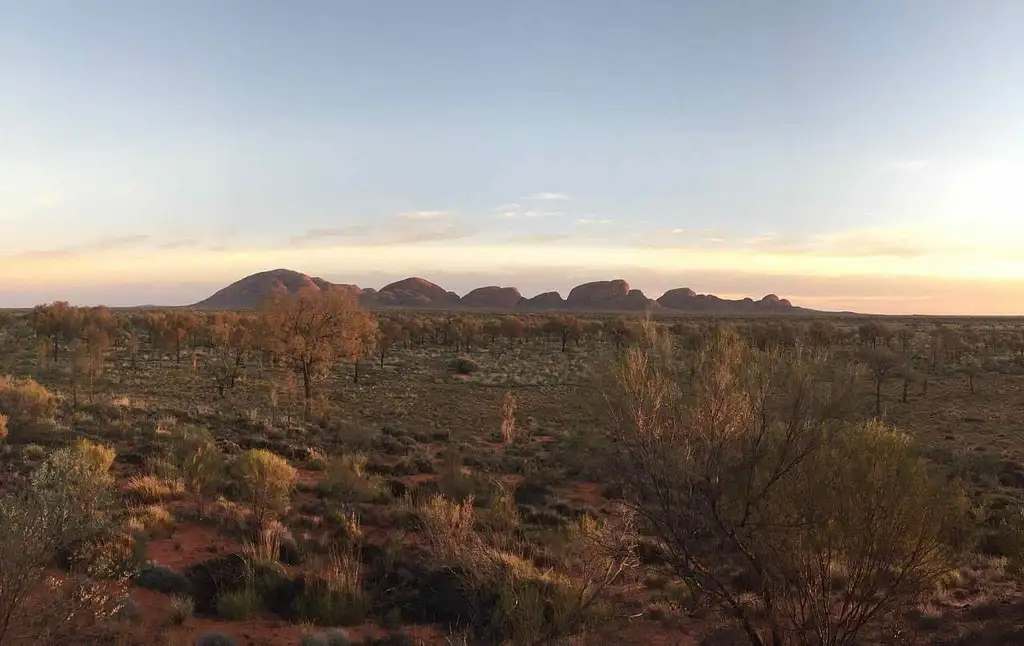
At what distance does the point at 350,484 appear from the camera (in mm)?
13875

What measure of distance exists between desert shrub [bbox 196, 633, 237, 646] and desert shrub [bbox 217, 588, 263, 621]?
2.68ft

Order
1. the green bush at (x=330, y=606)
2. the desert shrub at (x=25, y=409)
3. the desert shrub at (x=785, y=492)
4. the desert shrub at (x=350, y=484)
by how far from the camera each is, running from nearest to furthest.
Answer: the desert shrub at (x=785, y=492), the green bush at (x=330, y=606), the desert shrub at (x=350, y=484), the desert shrub at (x=25, y=409)

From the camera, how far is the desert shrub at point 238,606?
25.9 feet

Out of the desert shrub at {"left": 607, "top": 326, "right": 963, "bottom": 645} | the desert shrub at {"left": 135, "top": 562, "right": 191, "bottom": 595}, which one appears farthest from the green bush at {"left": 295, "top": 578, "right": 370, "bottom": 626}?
the desert shrub at {"left": 607, "top": 326, "right": 963, "bottom": 645}

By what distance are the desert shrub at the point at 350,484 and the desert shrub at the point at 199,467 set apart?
241cm

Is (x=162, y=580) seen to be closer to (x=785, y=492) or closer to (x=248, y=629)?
(x=248, y=629)

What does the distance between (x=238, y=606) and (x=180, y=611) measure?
27.4 inches

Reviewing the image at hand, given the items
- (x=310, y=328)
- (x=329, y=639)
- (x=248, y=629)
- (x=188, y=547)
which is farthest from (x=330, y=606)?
(x=310, y=328)

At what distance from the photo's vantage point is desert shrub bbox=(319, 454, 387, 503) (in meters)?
13.5

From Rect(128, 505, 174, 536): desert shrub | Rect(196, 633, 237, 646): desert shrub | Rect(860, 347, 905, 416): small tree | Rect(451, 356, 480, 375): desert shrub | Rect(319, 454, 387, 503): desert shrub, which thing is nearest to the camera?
Rect(196, 633, 237, 646): desert shrub

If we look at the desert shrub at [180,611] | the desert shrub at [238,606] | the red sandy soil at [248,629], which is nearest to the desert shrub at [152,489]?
the red sandy soil at [248,629]

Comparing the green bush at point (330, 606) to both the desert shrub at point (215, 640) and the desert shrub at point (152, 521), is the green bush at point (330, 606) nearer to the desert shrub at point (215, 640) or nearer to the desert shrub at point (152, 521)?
the desert shrub at point (215, 640)

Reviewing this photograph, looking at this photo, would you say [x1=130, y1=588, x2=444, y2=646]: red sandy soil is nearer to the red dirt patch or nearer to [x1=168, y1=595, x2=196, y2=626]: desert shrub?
[x1=168, y1=595, x2=196, y2=626]: desert shrub

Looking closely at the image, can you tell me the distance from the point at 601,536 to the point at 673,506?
102 inches
